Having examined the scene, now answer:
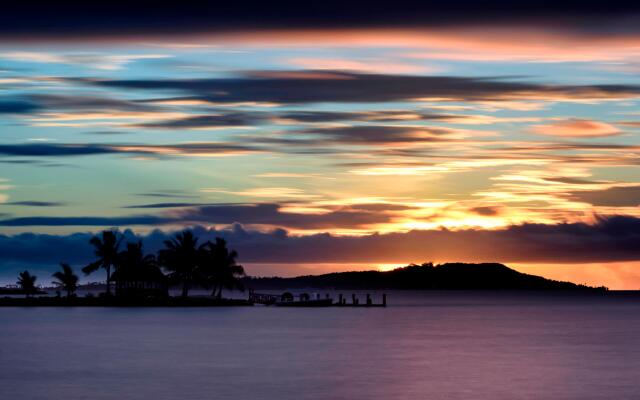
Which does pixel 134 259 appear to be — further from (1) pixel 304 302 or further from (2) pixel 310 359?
(2) pixel 310 359

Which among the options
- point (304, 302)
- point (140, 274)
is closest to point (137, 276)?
point (140, 274)

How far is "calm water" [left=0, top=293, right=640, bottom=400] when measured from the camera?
49.8 m

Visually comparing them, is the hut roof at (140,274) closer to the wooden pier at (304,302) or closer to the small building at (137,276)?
the small building at (137,276)

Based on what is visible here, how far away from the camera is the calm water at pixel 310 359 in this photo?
49844 mm

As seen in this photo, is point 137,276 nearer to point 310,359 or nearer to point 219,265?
point 219,265

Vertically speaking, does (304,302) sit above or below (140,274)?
below

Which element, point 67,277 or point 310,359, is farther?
point 67,277

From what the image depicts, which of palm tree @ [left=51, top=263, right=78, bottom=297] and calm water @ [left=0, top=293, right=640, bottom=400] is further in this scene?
palm tree @ [left=51, top=263, right=78, bottom=297]

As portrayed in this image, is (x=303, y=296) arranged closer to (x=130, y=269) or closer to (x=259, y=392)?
(x=130, y=269)

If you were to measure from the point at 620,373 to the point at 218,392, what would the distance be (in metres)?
22.2

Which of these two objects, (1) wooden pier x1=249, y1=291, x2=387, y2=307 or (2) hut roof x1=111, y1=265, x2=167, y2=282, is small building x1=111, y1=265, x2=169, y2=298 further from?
(1) wooden pier x1=249, y1=291, x2=387, y2=307

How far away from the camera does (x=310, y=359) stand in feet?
213

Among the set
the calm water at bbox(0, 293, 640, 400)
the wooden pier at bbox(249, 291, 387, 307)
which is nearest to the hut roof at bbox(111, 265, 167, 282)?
the wooden pier at bbox(249, 291, 387, 307)

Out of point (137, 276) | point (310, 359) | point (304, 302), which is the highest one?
point (137, 276)
